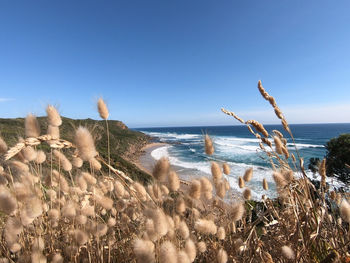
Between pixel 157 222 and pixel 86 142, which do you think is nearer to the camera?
pixel 157 222

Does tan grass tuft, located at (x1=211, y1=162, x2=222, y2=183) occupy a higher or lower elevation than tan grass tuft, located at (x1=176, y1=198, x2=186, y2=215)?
higher

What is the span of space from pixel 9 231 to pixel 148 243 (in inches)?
32.3

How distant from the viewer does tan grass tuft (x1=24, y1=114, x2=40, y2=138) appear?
1393mm

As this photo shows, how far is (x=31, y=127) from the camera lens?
4.65ft

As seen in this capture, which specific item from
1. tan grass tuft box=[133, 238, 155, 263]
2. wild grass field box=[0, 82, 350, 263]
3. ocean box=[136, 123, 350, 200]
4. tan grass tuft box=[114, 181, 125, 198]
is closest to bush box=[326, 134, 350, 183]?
ocean box=[136, 123, 350, 200]

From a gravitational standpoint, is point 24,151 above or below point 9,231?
above

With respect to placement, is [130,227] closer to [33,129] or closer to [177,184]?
[177,184]

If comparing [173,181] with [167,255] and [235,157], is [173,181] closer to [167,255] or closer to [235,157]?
[167,255]

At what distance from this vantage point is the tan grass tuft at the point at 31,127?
1.39 m

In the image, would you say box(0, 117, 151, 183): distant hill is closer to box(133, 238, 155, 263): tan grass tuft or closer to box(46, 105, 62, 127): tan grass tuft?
box(46, 105, 62, 127): tan grass tuft

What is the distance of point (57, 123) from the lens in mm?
1484

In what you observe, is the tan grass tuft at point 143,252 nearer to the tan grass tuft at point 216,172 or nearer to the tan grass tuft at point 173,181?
the tan grass tuft at point 173,181

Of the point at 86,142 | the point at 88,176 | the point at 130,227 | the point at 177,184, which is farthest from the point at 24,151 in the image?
the point at 177,184

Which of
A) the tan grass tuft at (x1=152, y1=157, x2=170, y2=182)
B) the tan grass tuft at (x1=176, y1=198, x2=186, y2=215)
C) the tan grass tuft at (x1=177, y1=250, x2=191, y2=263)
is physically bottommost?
the tan grass tuft at (x1=177, y1=250, x2=191, y2=263)
